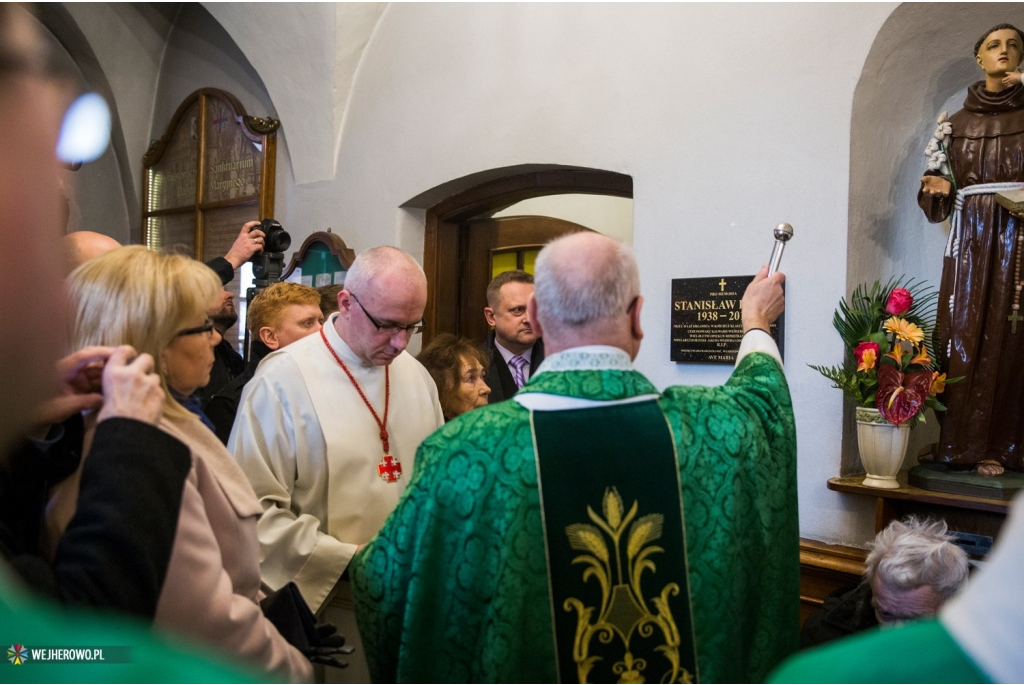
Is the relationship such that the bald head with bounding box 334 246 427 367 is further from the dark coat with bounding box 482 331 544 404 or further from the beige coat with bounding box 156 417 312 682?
the dark coat with bounding box 482 331 544 404

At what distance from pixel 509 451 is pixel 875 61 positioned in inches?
112

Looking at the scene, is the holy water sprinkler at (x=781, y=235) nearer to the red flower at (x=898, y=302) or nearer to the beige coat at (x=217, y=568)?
the red flower at (x=898, y=302)

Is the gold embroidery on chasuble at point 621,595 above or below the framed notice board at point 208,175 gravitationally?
below

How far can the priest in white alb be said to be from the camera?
2387mm

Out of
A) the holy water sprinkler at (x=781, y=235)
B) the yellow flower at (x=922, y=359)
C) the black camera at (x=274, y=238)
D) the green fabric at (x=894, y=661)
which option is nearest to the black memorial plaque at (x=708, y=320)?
the yellow flower at (x=922, y=359)

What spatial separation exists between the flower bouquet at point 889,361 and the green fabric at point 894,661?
3048 millimetres

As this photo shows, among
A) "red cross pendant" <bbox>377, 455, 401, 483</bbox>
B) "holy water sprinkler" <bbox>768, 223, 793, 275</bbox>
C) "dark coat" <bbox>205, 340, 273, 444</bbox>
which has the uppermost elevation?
"holy water sprinkler" <bbox>768, 223, 793, 275</bbox>

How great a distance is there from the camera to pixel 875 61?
3.71m

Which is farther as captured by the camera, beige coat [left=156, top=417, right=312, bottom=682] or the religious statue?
the religious statue

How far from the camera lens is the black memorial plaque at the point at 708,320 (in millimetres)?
3973

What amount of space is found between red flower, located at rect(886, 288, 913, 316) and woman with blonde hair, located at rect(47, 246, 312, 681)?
2.74 metres

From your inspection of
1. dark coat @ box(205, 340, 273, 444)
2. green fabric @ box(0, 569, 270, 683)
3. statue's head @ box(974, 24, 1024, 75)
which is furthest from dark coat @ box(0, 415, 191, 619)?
statue's head @ box(974, 24, 1024, 75)

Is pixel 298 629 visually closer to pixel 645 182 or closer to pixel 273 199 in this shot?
pixel 645 182

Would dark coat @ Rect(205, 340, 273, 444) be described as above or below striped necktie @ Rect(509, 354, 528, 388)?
below
